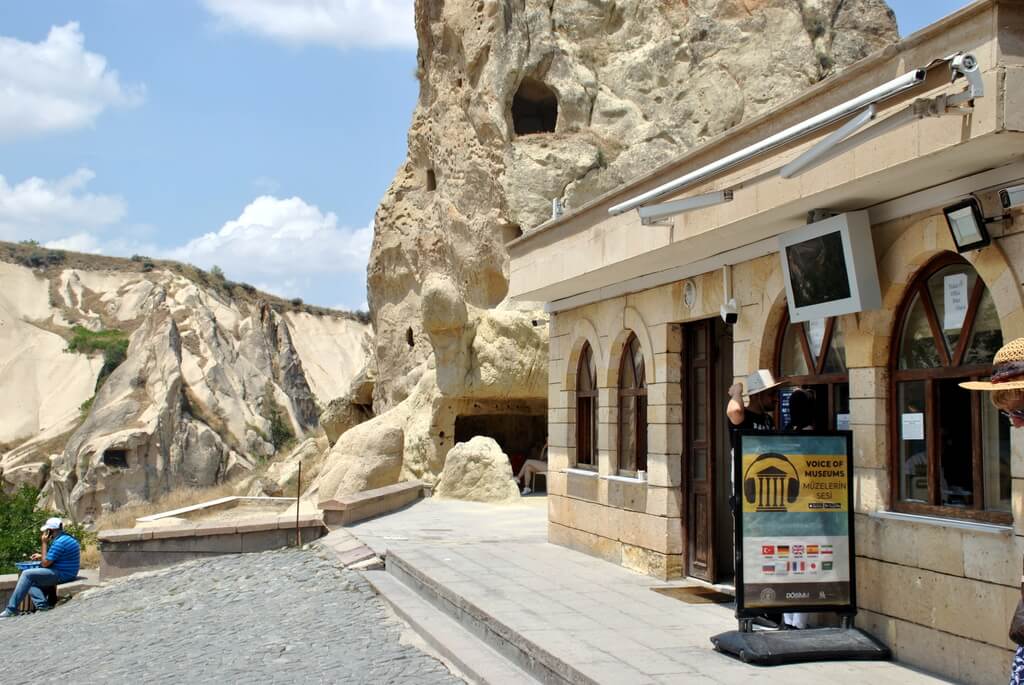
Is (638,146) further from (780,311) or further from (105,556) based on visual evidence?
(780,311)

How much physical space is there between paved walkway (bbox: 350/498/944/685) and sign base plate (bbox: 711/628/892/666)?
7cm

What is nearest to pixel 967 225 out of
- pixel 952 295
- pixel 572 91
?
pixel 952 295

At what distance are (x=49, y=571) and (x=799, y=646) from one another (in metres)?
10.2

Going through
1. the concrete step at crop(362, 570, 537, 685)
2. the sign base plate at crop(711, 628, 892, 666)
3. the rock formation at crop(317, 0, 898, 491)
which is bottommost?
the concrete step at crop(362, 570, 537, 685)

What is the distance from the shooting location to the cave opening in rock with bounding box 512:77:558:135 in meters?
28.6

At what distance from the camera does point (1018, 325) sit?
18.5ft

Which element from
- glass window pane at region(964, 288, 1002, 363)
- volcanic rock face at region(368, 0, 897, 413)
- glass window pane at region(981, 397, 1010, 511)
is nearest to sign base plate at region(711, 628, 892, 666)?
glass window pane at region(981, 397, 1010, 511)

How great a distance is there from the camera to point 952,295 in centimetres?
635

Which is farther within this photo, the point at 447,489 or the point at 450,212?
the point at 450,212

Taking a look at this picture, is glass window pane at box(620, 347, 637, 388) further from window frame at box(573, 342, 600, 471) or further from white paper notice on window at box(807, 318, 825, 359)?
white paper notice on window at box(807, 318, 825, 359)

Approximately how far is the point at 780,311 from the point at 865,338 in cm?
126

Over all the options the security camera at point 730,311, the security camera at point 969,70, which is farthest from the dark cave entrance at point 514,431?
the security camera at point 969,70

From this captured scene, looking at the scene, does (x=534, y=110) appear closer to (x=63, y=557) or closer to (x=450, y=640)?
(x=63, y=557)

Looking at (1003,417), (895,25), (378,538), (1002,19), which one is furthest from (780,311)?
(895,25)
